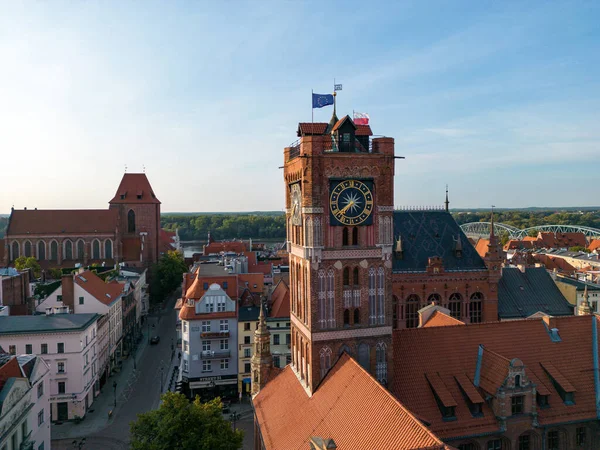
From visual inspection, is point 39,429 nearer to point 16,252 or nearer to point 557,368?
point 557,368

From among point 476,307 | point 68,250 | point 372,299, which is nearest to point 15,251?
point 68,250

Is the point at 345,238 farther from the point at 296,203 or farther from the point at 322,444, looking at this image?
the point at 322,444

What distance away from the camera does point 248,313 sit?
198 ft

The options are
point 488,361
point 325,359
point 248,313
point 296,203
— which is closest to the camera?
point 325,359

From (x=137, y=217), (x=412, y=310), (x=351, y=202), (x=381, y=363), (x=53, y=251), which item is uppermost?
(x=351, y=202)

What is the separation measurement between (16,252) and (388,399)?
4538 inches

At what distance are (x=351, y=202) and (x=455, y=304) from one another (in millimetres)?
32912

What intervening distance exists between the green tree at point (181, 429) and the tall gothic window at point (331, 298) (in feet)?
35.4

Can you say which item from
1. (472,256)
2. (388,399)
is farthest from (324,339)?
(472,256)

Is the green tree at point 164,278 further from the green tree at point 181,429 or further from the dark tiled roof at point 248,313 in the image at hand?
the green tree at point 181,429

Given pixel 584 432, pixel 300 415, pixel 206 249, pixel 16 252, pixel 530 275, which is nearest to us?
pixel 300 415

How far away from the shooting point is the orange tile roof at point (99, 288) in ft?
218

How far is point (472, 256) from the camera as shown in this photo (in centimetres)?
5856

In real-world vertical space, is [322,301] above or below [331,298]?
below
